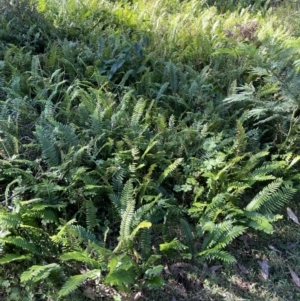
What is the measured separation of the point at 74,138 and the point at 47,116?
17.3 inches

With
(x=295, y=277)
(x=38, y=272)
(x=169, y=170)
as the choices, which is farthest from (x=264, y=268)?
(x=38, y=272)

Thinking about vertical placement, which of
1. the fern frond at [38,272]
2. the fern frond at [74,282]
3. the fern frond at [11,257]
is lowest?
the fern frond at [11,257]

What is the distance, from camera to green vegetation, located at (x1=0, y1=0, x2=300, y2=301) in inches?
131

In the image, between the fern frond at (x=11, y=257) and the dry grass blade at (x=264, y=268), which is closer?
the fern frond at (x=11, y=257)

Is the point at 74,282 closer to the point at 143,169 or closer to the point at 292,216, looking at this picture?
the point at 143,169

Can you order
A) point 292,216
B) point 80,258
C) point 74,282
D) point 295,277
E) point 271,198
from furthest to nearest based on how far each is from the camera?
point 292,216 < point 271,198 < point 295,277 < point 80,258 < point 74,282

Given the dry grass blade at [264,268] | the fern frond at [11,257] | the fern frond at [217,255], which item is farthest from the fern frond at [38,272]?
the dry grass blade at [264,268]

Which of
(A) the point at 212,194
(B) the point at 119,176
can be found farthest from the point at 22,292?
(A) the point at 212,194

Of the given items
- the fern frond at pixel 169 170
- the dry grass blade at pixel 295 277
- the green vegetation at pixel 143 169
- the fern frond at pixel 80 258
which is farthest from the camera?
the fern frond at pixel 169 170

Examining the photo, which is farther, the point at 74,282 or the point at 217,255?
the point at 217,255

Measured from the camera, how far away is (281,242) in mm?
3846

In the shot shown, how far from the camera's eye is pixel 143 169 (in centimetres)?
405

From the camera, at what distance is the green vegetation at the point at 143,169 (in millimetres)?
3332

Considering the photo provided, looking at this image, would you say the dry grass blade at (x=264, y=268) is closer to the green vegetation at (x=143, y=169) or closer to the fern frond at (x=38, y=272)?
the green vegetation at (x=143, y=169)
